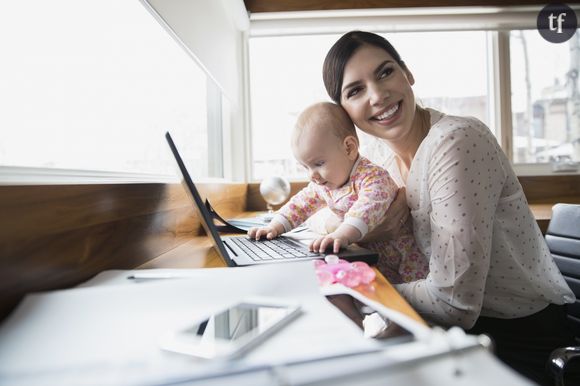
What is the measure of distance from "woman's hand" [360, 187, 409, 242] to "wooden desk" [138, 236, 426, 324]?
34 centimetres

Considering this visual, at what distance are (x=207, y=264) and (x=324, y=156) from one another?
18.6 inches

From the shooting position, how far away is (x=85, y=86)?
37.4 inches

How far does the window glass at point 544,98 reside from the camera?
267 centimetres

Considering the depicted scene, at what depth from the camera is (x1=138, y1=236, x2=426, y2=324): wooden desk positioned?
0.51 meters

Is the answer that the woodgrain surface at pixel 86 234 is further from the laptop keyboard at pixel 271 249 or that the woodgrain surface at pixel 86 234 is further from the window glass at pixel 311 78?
the window glass at pixel 311 78

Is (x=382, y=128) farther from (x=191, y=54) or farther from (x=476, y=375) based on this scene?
(x=476, y=375)

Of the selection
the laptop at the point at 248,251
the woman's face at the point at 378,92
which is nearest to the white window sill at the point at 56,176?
the laptop at the point at 248,251

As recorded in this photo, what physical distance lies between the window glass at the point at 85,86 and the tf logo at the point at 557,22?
8.11ft

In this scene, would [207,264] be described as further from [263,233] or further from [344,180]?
[344,180]

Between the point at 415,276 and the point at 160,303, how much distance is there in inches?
32.1

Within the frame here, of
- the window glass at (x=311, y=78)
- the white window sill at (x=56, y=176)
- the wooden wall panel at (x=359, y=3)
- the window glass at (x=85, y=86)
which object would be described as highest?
the wooden wall panel at (x=359, y=3)

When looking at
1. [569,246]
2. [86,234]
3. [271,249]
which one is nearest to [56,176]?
[86,234]

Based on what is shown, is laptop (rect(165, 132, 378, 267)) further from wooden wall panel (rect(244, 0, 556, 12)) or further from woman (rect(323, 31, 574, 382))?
wooden wall panel (rect(244, 0, 556, 12))

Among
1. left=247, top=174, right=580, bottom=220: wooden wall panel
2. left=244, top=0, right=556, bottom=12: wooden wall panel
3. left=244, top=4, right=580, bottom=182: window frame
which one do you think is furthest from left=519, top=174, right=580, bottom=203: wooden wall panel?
A: left=244, top=0, right=556, bottom=12: wooden wall panel
